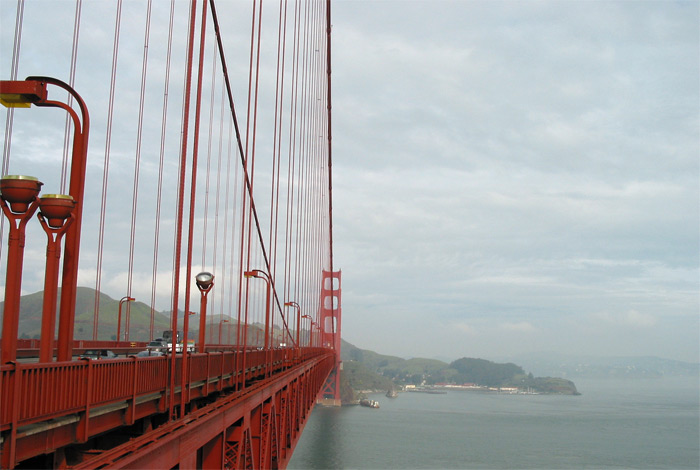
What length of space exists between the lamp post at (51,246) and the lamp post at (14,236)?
0.73 ft

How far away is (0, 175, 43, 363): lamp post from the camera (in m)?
4.83

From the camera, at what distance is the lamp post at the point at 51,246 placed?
525 centimetres

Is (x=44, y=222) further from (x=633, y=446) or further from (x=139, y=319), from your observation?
(x=139, y=319)

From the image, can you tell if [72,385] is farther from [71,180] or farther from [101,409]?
[71,180]

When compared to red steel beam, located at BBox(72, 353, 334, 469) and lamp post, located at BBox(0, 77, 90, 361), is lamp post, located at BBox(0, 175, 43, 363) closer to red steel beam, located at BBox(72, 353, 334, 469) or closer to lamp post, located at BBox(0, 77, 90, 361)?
lamp post, located at BBox(0, 77, 90, 361)

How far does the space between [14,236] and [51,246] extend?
1.43 feet

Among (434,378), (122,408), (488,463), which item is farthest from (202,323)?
(434,378)

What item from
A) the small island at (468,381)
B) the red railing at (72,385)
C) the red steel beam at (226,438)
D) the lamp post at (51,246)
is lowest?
the small island at (468,381)

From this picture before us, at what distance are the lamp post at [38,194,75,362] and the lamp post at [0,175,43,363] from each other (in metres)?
0.22

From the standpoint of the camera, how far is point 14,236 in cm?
494

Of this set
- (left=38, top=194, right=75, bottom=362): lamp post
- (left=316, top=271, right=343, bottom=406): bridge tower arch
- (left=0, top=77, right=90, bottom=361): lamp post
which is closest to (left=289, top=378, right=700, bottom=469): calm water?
(left=316, top=271, right=343, bottom=406): bridge tower arch

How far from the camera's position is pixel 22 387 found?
162 inches

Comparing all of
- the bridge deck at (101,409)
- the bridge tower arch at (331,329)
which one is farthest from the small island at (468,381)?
the bridge deck at (101,409)

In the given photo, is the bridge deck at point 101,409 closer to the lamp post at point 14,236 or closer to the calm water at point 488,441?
the lamp post at point 14,236
